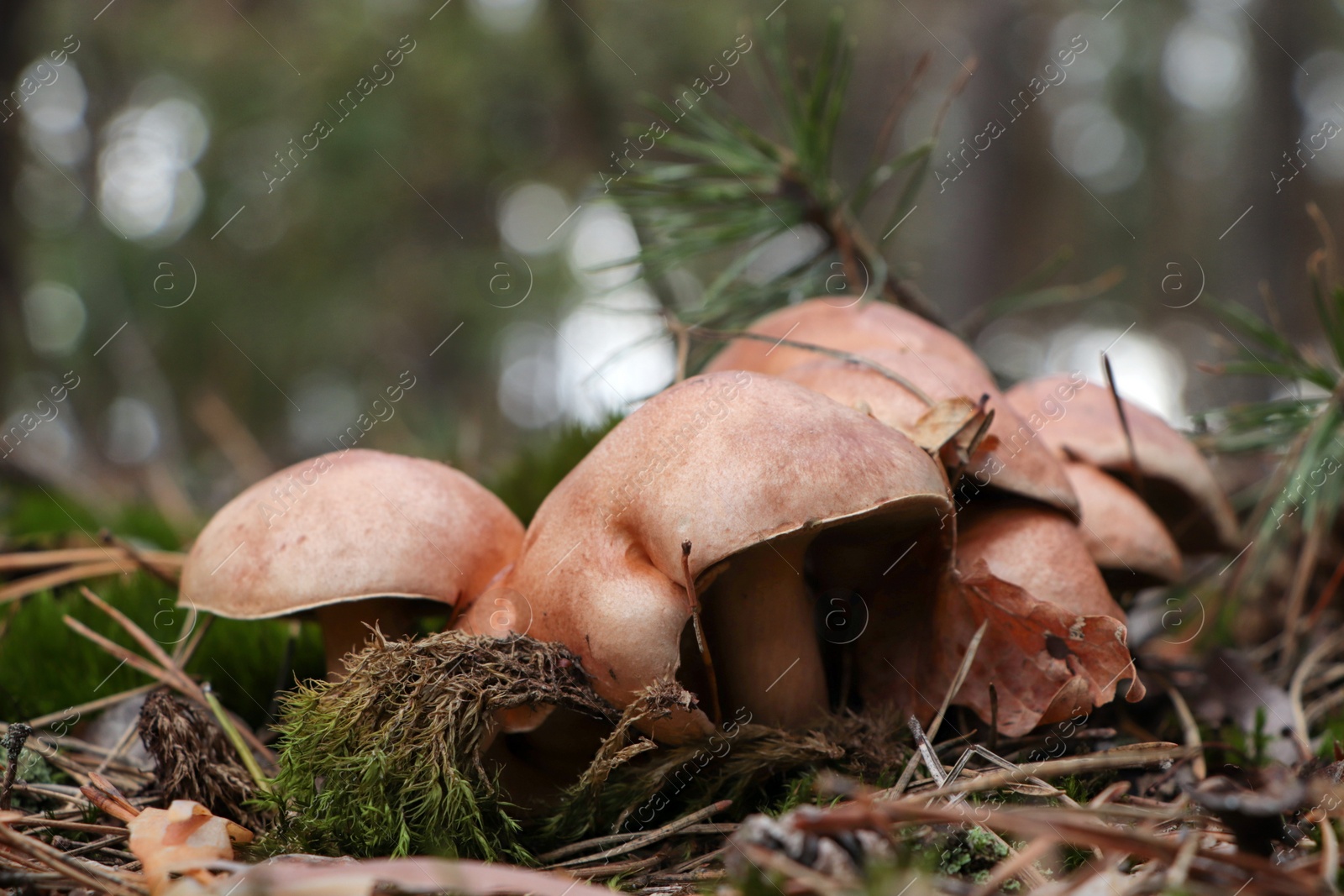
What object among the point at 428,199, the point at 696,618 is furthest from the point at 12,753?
the point at 428,199

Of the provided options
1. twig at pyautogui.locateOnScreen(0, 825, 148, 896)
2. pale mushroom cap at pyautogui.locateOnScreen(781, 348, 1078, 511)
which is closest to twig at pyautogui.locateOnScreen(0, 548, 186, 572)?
twig at pyautogui.locateOnScreen(0, 825, 148, 896)

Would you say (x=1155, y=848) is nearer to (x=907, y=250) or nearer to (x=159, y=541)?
(x=159, y=541)

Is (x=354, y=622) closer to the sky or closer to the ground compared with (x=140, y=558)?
closer to the ground

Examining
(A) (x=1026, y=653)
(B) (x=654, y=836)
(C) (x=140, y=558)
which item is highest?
(C) (x=140, y=558)

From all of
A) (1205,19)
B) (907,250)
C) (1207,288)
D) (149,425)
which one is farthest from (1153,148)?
(149,425)

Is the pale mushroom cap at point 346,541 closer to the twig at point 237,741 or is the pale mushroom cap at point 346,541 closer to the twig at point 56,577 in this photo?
the twig at point 237,741

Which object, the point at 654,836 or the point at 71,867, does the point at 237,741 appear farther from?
the point at 654,836

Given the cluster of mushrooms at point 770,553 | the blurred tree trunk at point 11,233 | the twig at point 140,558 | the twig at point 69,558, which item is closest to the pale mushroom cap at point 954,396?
the cluster of mushrooms at point 770,553
